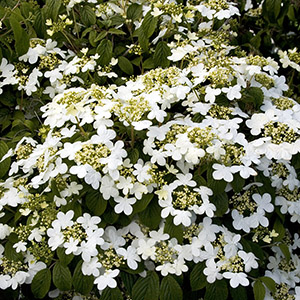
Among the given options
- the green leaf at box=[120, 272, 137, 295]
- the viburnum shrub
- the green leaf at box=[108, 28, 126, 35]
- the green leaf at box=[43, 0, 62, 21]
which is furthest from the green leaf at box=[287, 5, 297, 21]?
the green leaf at box=[120, 272, 137, 295]

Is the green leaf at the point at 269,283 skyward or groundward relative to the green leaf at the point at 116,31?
groundward

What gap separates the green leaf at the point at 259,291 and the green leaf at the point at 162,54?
2.94 feet

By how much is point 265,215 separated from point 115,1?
1097 millimetres

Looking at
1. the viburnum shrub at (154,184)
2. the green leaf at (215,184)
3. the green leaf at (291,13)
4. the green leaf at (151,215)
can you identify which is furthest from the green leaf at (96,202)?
the green leaf at (291,13)

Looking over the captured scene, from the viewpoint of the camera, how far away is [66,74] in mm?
1795

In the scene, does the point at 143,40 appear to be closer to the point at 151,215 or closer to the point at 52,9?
the point at 52,9

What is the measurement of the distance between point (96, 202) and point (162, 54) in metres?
0.69

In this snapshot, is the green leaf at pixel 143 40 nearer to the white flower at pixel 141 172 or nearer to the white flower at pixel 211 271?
the white flower at pixel 141 172

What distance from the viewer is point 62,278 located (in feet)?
4.77

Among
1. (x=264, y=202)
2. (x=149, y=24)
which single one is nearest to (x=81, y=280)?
(x=264, y=202)

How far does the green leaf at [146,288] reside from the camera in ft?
4.70

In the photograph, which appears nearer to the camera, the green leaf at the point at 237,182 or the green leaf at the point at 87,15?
the green leaf at the point at 237,182

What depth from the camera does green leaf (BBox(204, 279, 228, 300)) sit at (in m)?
1.45

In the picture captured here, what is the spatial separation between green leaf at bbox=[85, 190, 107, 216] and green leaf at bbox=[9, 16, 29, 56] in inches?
27.8
